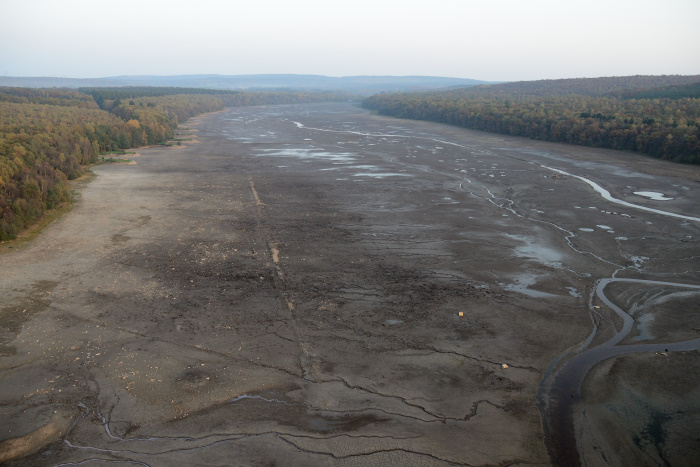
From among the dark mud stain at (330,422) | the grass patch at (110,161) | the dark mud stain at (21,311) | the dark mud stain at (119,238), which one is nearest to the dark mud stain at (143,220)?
the dark mud stain at (119,238)

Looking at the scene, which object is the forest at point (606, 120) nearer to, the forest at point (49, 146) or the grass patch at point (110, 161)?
the forest at point (49, 146)

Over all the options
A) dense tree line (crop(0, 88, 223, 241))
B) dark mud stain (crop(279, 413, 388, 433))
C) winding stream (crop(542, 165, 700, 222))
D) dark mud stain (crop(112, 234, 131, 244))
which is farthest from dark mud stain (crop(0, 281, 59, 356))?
winding stream (crop(542, 165, 700, 222))

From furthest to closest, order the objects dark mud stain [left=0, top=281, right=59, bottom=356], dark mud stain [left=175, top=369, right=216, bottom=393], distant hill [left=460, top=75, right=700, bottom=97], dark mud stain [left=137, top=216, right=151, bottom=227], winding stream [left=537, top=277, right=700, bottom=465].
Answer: distant hill [left=460, top=75, right=700, bottom=97]
dark mud stain [left=137, top=216, right=151, bottom=227]
dark mud stain [left=0, top=281, right=59, bottom=356]
dark mud stain [left=175, top=369, right=216, bottom=393]
winding stream [left=537, top=277, right=700, bottom=465]

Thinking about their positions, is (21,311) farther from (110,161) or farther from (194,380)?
(110,161)

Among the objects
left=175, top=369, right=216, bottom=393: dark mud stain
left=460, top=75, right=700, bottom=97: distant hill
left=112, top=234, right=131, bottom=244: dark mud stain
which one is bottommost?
left=175, top=369, right=216, bottom=393: dark mud stain

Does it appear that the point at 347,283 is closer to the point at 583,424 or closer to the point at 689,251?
the point at 583,424

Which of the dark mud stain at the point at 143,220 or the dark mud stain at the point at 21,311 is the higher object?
the dark mud stain at the point at 143,220

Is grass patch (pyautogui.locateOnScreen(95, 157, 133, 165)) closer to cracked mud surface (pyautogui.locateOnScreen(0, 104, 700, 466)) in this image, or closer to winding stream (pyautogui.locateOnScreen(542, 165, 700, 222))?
cracked mud surface (pyautogui.locateOnScreen(0, 104, 700, 466))
